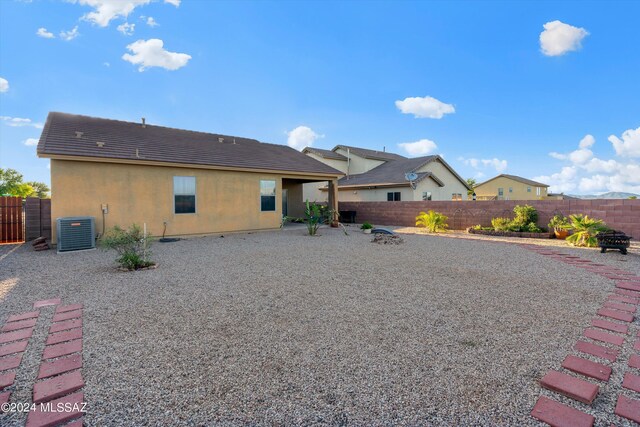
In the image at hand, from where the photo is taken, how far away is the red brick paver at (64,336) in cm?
298

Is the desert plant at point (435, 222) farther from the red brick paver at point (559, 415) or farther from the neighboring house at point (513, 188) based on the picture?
the neighboring house at point (513, 188)

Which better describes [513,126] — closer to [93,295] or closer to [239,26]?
[239,26]

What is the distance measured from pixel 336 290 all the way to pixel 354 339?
1687mm

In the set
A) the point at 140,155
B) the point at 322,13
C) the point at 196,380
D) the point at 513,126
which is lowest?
the point at 196,380

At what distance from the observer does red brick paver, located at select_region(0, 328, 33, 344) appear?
3.04 meters

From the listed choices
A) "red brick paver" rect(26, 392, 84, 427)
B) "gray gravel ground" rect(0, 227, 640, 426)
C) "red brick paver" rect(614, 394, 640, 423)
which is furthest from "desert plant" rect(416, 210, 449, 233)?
"red brick paver" rect(26, 392, 84, 427)

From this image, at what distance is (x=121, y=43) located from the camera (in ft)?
35.1

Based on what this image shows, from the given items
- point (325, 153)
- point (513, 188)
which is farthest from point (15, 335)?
point (513, 188)

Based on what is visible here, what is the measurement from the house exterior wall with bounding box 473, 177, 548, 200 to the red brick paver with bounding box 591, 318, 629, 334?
41.3 m

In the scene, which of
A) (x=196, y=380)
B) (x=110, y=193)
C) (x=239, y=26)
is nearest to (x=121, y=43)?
(x=239, y=26)

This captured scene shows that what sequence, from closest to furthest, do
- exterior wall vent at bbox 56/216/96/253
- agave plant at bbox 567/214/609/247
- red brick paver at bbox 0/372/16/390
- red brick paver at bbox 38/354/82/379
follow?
red brick paver at bbox 0/372/16/390 → red brick paver at bbox 38/354/82/379 → exterior wall vent at bbox 56/216/96/253 → agave plant at bbox 567/214/609/247

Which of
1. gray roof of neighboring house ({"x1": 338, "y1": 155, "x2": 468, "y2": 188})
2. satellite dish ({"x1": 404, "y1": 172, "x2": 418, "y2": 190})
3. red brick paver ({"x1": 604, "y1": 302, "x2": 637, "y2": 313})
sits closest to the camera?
red brick paver ({"x1": 604, "y1": 302, "x2": 637, "y2": 313})

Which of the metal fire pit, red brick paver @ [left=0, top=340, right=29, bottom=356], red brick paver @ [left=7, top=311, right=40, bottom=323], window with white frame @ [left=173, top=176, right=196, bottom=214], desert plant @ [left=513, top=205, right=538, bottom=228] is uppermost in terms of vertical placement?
window with white frame @ [left=173, top=176, right=196, bottom=214]

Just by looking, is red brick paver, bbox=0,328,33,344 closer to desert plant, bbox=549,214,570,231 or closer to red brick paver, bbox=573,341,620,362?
red brick paver, bbox=573,341,620,362
